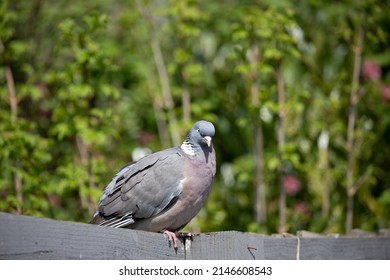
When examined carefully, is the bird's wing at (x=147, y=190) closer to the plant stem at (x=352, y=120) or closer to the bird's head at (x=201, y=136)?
the bird's head at (x=201, y=136)

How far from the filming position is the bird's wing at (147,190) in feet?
10.3

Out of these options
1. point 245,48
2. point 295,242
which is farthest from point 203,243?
point 245,48

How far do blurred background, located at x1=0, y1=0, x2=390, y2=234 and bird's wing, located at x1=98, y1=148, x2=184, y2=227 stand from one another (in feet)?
3.88

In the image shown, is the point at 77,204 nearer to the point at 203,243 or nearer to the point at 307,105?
the point at 307,105

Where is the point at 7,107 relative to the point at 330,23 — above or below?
below

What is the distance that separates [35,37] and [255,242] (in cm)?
375

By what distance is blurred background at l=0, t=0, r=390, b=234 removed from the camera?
4617 millimetres

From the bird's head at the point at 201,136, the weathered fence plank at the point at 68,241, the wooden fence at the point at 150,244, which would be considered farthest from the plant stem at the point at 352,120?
the weathered fence plank at the point at 68,241

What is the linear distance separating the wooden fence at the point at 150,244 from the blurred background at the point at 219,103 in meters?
1.49

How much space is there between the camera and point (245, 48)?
5.08 meters

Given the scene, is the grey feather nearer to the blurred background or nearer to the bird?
the bird

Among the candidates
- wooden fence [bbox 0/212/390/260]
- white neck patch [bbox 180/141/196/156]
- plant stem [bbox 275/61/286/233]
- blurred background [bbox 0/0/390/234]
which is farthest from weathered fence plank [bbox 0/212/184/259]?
plant stem [bbox 275/61/286/233]

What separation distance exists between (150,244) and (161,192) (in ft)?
2.19

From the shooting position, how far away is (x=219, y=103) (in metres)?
6.29
